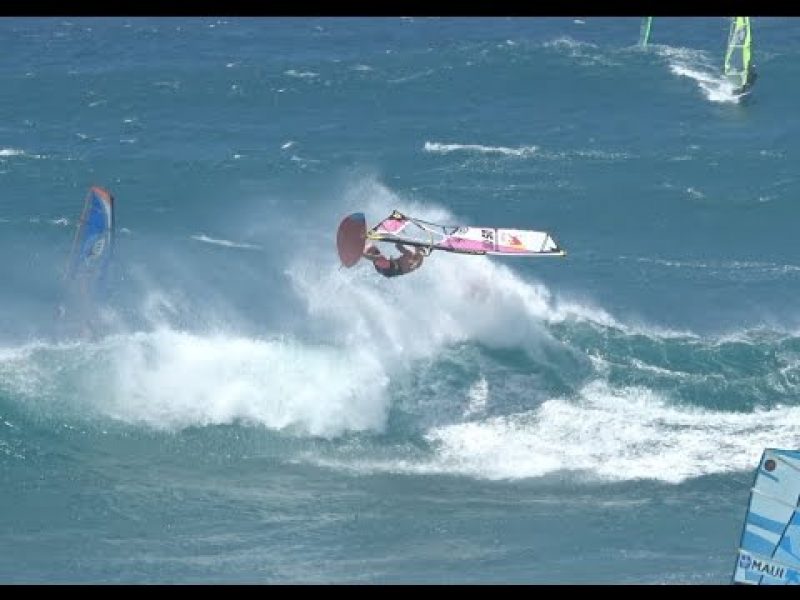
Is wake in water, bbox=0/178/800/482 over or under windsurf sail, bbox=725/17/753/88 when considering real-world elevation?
under

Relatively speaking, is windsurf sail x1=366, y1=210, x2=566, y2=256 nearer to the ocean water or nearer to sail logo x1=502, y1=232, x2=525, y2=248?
sail logo x1=502, y1=232, x2=525, y2=248

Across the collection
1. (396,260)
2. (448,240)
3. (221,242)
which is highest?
(221,242)

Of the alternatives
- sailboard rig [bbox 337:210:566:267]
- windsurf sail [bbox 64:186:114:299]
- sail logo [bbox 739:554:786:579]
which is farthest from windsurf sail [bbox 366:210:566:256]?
sail logo [bbox 739:554:786:579]

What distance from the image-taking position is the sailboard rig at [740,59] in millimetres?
118188

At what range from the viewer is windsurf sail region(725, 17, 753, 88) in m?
118

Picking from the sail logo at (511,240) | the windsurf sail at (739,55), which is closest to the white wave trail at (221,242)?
the sail logo at (511,240)

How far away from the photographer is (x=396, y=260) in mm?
81500

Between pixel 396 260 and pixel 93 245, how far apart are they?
49.2 feet

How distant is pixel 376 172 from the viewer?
10838 centimetres

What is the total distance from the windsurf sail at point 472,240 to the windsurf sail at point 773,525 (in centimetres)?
2659

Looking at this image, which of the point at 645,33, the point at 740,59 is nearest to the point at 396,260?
the point at 740,59

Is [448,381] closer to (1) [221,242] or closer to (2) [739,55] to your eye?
(1) [221,242]

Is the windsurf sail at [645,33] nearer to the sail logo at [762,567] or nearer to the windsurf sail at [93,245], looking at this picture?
the windsurf sail at [93,245]

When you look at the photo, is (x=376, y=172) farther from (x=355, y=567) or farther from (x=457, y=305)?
(x=355, y=567)
